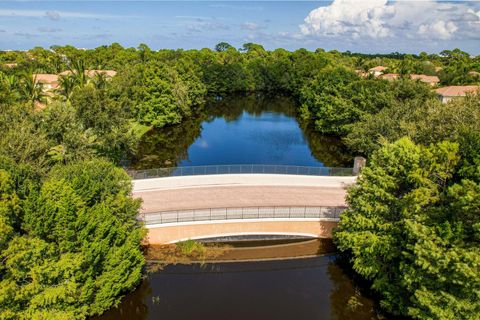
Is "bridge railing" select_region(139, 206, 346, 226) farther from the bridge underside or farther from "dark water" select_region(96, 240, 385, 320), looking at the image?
"dark water" select_region(96, 240, 385, 320)

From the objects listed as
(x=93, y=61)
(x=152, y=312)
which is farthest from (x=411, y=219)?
(x=93, y=61)

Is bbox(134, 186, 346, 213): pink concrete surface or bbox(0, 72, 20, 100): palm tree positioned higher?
bbox(0, 72, 20, 100): palm tree

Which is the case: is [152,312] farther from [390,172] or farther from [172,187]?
[390,172]

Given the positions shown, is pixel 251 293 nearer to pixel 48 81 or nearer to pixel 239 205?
pixel 239 205

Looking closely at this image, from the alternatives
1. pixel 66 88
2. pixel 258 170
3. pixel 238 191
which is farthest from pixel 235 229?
pixel 66 88

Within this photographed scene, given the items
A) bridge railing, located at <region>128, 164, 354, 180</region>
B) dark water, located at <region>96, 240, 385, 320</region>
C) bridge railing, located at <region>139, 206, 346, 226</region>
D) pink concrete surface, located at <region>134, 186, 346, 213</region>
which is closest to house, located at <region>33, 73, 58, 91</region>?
bridge railing, located at <region>128, 164, 354, 180</region>

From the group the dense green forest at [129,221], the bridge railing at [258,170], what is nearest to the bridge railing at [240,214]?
the dense green forest at [129,221]

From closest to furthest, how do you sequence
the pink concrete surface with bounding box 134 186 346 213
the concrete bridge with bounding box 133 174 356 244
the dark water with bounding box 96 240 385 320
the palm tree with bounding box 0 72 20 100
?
the dark water with bounding box 96 240 385 320 → the concrete bridge with bounding box 133 174 356 244 → the pink concrete surface with bounding box 134 186 346 213 → the palm tree with bounding box 0 72 20 100
